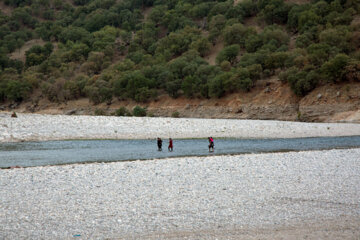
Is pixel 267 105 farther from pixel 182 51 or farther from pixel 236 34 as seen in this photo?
pixel 182 51

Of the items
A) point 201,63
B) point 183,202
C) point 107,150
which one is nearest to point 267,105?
point 201,63

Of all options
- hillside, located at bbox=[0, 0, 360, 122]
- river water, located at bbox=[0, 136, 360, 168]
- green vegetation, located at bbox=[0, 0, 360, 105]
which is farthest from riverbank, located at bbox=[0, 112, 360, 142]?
green vegetation, located at bbox=[0, 0, 360, 105]

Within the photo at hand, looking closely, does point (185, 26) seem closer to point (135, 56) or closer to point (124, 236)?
point (135, 56)

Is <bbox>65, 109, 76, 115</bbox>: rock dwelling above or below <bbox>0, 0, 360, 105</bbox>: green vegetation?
below

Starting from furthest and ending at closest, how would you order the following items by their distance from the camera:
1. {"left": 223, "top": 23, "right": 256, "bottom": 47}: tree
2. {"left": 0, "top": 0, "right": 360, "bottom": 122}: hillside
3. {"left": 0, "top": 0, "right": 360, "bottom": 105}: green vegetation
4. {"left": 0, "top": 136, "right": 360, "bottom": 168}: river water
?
1. {"left": 223, "top": 23, "right": 256, "bottom": 47}: tree
2. {"left": 0, "top": 0, "right": 360, "bottom": 105}: green vegetation
3. {"left": 0, "top": 0, "right": 360, "bottom": 122}: hillside
4. {"left": 0, "top": 136, "right": 360, "bottom": 168}: river water

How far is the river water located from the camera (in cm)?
2066

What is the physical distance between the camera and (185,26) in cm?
11306

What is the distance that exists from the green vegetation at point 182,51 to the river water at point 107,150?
3220cm

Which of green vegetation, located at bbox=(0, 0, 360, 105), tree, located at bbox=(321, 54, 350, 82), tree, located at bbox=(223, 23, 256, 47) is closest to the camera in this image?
tree, located at bbox=(321, 54, 350, 82)

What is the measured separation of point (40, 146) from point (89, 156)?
22.5 ft

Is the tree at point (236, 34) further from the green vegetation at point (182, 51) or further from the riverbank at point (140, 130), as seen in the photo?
the riverbank at point (140, 130)

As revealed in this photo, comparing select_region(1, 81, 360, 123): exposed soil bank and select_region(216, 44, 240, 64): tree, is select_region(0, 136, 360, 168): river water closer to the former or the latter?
select_region(1, 81, 360, 123): exposed soil bank

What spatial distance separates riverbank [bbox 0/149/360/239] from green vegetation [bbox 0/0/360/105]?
4401cm

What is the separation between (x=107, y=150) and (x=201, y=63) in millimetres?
60207
